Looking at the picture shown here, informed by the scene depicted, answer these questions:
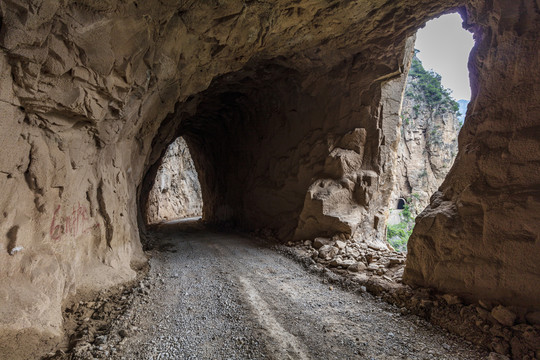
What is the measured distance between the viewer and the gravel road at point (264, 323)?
308 centimetres

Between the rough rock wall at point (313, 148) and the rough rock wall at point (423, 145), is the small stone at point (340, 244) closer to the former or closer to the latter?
the rough rock wall at point (313, 148)

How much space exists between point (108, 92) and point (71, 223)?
6.88 ft

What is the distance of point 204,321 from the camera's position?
3.75 metres

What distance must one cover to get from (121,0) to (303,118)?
6.46 metres

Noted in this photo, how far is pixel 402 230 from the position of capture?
75.0 ft

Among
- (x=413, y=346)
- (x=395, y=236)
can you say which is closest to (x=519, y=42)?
(x=413, y=346)

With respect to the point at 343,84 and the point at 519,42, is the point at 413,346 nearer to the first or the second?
the point at 519,42

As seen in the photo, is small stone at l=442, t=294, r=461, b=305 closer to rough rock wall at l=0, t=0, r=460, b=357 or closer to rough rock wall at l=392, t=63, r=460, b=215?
rough rock wall at l=0, t=0, r=460, b=357

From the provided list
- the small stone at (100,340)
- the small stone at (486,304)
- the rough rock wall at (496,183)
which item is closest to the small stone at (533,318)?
the rough rock wall at (496,183)

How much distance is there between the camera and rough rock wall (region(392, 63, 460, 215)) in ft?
92.6

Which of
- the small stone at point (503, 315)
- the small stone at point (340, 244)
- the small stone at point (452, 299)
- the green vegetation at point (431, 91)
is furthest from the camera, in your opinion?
the green vegetation at point (431, 91)

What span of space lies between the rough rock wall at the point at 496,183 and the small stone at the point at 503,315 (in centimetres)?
18

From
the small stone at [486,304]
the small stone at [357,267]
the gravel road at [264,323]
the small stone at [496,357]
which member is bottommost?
the gravel road at [264,323]

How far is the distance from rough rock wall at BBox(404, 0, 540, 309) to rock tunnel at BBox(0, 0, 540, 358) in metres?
0.02
